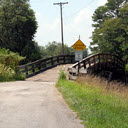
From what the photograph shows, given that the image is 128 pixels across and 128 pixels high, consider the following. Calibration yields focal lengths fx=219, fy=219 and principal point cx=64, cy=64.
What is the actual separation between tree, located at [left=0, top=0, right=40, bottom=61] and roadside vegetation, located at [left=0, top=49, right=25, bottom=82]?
27.7 m

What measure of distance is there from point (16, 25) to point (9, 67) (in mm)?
30716

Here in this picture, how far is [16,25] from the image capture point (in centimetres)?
4506

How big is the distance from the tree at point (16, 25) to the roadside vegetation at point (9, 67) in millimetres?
27682

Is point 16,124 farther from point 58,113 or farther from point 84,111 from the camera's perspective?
point 84,111

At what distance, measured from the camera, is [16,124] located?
5.43 metres

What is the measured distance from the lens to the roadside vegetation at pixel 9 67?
15.2 m

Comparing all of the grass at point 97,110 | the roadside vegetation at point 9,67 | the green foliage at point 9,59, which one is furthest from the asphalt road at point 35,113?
the green foliage at point 9,59

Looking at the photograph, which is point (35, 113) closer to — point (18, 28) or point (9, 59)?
point (9, 59)

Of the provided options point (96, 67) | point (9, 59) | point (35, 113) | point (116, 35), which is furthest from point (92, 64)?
point (35, 113)

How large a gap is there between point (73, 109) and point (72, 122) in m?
1.29

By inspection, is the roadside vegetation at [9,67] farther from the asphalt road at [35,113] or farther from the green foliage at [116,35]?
the green foliage at [116,35]

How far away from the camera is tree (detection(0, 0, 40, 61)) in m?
44.4

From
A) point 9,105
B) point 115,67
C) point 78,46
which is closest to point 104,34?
point 115,67

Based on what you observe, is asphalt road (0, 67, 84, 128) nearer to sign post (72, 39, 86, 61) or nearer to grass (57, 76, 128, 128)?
grass (57, 76, 128, 128)
